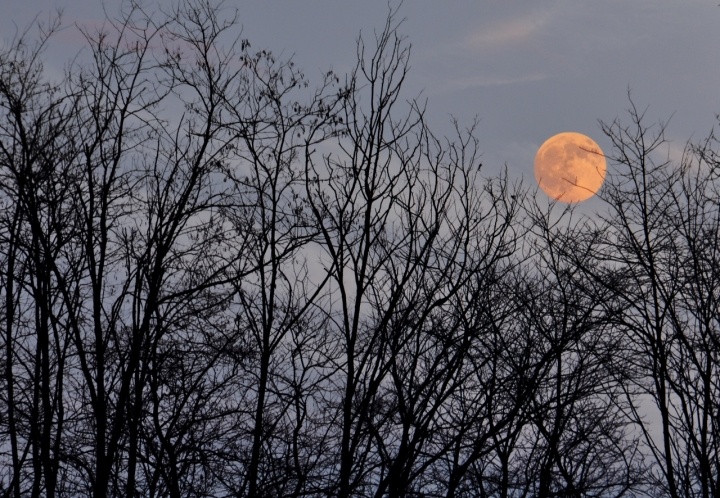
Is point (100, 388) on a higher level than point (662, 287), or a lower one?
lower

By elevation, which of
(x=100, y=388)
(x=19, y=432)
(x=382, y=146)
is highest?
(x=382, y=146)

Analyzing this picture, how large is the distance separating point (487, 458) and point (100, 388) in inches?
450

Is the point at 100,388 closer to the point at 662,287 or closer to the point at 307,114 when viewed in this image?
the point at 307,114

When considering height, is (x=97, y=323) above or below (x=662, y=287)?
below

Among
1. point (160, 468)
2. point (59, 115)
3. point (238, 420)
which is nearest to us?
point (59, 115)

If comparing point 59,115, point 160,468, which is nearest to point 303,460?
point 160,468

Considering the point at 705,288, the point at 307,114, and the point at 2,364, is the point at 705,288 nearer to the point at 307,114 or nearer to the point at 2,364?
the point at 307,114

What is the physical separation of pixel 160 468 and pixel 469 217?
513cm

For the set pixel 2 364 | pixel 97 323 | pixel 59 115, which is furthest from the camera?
pixel 2 364

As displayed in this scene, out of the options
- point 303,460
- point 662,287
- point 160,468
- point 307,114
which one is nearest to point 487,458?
point 303,460

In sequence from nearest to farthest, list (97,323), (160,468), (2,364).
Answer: (97,323) → (160,468) → (2,364)

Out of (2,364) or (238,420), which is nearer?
(2,364)

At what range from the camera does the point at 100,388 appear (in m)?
7.21

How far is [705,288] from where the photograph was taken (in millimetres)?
10844
